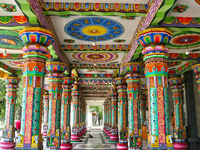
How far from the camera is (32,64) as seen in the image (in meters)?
5.12

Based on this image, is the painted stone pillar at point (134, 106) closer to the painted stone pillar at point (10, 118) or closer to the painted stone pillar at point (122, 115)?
the painted stone pillar at point (122, 115)

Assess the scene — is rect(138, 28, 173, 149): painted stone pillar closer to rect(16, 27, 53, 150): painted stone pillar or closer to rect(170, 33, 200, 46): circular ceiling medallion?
rect(170, 33, 200, 46): circular ceiling medallion

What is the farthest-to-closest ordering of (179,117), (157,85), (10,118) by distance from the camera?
(179,117)
(10,118)
(157,85)

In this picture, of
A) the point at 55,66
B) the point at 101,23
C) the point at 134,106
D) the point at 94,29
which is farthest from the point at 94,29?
the point at 134,106

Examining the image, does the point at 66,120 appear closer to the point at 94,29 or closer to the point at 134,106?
the point at 134,106

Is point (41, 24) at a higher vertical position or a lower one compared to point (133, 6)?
lower

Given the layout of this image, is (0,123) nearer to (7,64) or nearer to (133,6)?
(7,64)

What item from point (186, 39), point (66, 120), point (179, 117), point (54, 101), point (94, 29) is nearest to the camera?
point (94, 29)

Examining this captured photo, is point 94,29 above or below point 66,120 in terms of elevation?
above

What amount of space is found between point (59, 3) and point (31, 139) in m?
3.43

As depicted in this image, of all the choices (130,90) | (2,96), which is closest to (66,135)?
(130,90)

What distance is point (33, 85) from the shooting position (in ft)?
16.6

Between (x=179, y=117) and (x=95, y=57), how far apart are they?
6.23m

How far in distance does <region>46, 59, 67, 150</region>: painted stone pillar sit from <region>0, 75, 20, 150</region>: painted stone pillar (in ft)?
14.9
